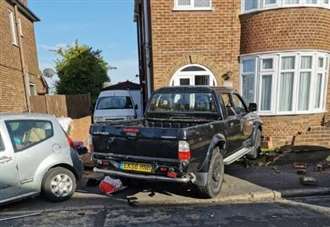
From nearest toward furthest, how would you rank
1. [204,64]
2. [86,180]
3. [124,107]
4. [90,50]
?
[86,180]
[204,64]
[124,107]
[90,50]

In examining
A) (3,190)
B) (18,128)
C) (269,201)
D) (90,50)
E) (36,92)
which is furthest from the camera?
(90,50)

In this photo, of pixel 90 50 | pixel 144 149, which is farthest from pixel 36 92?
pixel 144 149

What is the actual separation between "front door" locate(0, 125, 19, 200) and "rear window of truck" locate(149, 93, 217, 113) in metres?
2.98

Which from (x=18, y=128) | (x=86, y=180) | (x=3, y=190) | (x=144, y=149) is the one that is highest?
(x=18, y=128)

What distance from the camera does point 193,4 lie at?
966 centimetres

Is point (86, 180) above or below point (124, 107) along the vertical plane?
below

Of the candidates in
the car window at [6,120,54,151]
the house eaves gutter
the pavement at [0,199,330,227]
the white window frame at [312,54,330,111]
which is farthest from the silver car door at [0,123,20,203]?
the house eaves gutter

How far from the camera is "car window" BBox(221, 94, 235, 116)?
633 cm

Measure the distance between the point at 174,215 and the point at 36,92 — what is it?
1551cm

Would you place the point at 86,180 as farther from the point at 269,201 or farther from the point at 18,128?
the point at 269,201

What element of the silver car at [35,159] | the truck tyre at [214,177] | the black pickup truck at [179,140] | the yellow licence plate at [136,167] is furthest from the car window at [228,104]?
the silver car at [35,159]

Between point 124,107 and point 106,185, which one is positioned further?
point 124,107

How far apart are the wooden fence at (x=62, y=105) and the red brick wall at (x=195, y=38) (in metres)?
9.33

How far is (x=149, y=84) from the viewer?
10852 mm
